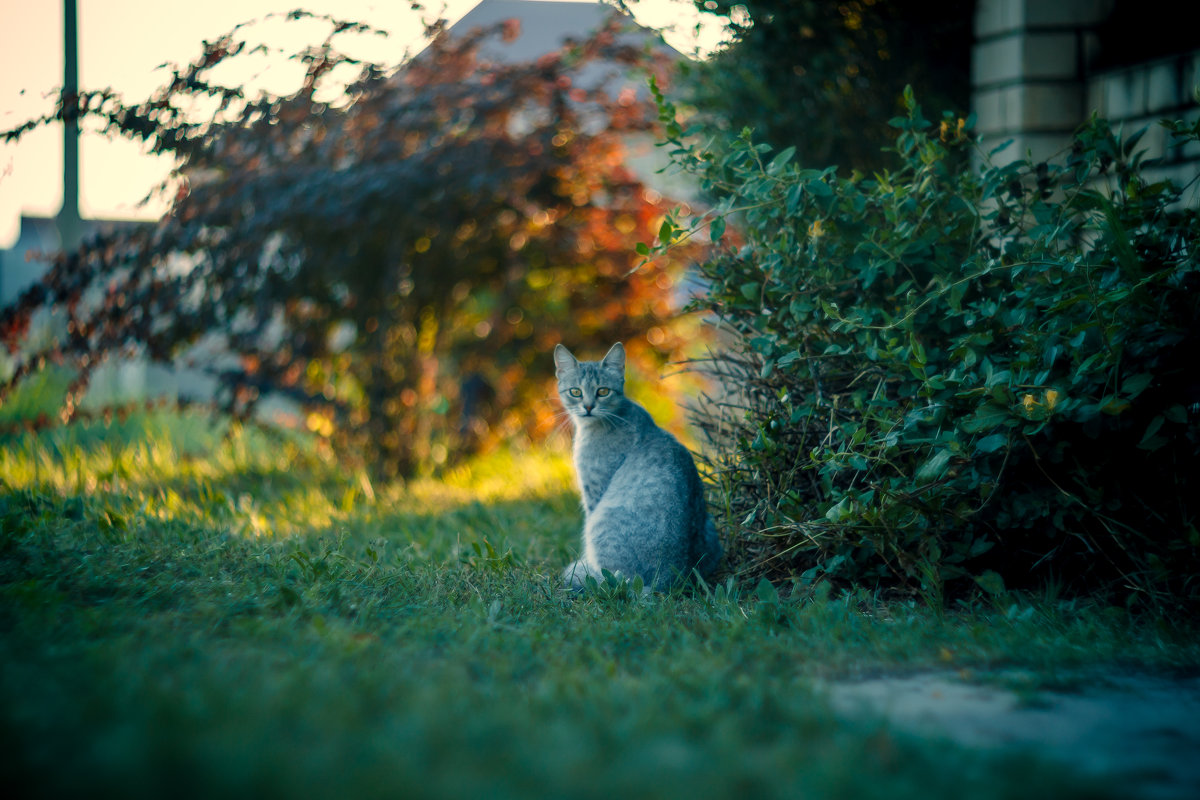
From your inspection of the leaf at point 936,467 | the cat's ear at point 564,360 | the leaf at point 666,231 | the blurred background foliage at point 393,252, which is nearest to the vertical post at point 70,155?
the blurred background foliage at point 393,252

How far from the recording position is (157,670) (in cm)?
198

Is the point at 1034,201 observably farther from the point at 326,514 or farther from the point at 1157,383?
the point at 326,514

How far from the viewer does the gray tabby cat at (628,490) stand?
297 centimetres

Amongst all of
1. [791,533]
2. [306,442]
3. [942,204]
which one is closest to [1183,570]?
[791,533]

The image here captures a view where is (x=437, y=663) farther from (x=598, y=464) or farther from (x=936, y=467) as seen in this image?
(x=936, y=467)

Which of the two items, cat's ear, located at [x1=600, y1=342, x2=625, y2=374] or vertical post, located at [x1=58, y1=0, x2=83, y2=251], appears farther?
vertical post, located at [x1=58, y1=0, x2=83, y2=251]

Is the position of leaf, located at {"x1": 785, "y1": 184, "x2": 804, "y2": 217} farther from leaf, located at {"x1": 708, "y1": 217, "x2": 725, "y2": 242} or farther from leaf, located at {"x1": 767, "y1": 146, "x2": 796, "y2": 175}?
leaf, located at {"x1": 708, "y1": 217, "x2": 725, "y2": 242}

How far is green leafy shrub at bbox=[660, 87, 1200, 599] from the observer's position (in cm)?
244

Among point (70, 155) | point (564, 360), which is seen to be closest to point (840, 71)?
point (564, 360)

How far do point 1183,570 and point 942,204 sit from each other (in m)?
1.59

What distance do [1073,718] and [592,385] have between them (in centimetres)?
227

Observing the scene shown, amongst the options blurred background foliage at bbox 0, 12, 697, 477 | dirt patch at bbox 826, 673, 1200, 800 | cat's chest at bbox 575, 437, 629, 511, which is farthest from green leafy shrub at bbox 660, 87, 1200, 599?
blurred background foliage at bbox 0, 12, 697, 477

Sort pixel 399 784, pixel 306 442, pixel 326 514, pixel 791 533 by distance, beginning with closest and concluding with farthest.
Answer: pixel 399 784 < pixel 791 533 < pixel 326 514 < pixel 306 442

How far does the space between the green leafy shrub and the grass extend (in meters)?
0.25
